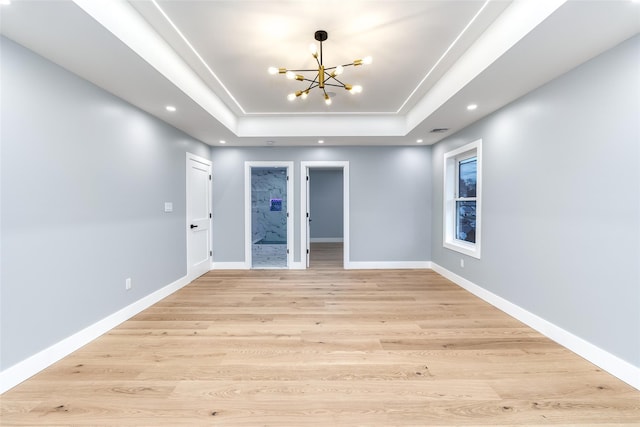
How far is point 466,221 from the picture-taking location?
4.44m

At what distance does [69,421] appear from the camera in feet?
5.23

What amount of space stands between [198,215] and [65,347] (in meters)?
2.70

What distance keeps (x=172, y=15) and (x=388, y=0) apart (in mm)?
1661

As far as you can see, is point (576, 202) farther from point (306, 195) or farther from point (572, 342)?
point (306, 195)

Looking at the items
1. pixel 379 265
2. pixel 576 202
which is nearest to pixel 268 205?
pixel 379 265

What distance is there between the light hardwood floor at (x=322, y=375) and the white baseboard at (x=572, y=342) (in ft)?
0.23

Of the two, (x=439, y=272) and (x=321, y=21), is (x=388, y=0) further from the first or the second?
(x=439, y=272)

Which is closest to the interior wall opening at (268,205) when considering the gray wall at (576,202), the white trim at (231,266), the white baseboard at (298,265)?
the white trim at (231,266)

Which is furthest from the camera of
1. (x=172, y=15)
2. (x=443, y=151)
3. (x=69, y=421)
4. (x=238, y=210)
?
(x=238, y=210)

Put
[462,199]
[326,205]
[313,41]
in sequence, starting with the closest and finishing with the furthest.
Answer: [313,41], [462,199], [326,205]

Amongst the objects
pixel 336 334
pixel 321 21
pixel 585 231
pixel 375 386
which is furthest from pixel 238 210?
pixel 585 231

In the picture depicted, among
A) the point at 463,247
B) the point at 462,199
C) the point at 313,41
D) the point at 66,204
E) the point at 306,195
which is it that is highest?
the point at 313,41

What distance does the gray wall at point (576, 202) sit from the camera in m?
1.95

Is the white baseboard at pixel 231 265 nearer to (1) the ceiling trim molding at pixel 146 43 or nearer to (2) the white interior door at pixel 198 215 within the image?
(2) the white interior door at pixel 198 215
